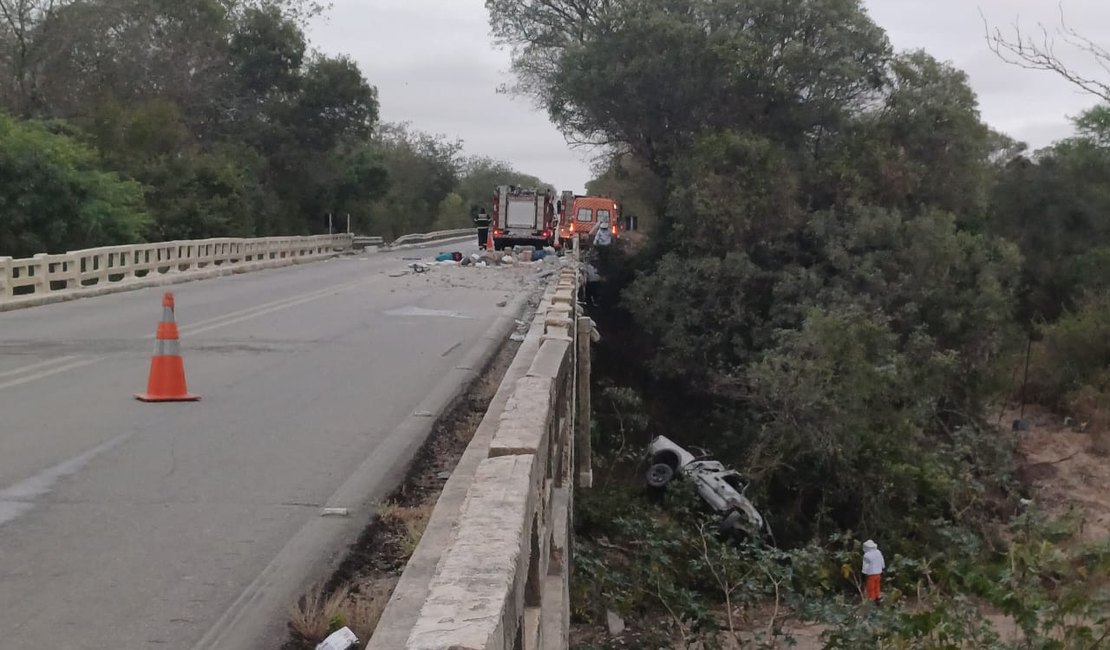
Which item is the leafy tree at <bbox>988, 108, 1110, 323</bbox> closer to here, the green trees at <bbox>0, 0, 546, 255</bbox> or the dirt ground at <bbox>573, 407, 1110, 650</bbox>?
the dirt ground at <bbox>573, 407, 1110, 650</bbox>

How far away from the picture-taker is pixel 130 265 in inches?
1025

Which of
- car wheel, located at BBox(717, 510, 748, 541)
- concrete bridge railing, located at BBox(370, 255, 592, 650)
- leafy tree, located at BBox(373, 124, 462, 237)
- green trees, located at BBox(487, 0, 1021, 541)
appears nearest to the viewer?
concrete bridge railing, located at BBox(370, 255, 592, 650)

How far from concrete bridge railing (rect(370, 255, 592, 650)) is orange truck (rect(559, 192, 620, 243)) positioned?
1464 inches

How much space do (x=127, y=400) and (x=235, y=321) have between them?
24.5ft

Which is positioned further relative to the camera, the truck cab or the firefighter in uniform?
the firefighter in uniform

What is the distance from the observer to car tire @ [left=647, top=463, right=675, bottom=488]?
64.8 ft

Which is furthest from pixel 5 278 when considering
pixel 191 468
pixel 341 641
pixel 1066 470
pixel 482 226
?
pixel 482 226

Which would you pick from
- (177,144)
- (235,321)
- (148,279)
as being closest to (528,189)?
(177,144)

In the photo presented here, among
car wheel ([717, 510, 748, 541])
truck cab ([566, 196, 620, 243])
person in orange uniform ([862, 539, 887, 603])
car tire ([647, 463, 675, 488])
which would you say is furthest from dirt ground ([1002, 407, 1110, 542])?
truck cab ([566, 196, 620, 243])

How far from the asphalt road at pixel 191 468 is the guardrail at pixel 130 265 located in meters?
4.43

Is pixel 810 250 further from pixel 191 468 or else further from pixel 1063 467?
pixel 191 468

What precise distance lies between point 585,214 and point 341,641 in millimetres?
42342

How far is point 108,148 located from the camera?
40750 mm

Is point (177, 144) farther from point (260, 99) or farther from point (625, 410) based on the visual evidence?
point (625, 410)
